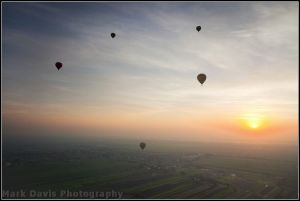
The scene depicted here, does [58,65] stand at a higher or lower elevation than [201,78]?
higher

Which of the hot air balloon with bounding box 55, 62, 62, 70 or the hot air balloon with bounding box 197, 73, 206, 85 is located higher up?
the hot air balloon with bounding box 55, 62, 62, 70

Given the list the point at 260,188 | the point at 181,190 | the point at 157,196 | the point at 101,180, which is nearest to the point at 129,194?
the point at 157,196

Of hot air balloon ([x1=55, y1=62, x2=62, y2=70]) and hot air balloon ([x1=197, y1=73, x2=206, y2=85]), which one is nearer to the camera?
hot air balloon ([x1=197, y1=73, x2=206, y2=85])

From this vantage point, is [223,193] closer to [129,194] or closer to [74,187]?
[129,194]

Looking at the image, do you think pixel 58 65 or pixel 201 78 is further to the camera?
pixel 58 65

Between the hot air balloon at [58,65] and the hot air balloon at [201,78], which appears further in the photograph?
the hot air balloon at [58,65]

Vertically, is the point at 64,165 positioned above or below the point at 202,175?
above

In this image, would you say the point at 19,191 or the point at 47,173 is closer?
the point at 19,191

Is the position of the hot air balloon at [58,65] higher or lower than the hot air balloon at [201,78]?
higher

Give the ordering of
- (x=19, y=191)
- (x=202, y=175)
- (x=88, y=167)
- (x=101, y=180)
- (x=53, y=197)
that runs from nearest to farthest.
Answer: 1. (x=53, y=197)
2. (x=19, y=191)
3. (x=101, y=180)
4. (x=202, y=175)
5. (x=88, y=167)

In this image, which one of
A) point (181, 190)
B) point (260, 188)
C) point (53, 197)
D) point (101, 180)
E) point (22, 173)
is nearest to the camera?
point (53, 197)

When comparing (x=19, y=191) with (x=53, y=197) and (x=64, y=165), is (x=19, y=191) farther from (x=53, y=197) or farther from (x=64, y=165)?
(x=64, y=165)
